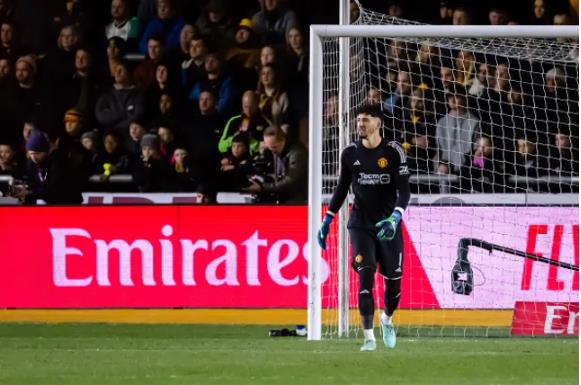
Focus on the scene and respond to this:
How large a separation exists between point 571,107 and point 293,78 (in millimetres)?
3599

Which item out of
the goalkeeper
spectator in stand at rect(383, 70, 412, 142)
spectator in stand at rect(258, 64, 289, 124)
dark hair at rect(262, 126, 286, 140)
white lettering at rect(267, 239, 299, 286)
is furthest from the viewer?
spectator in stand at rect(258, 64, 289, 124)

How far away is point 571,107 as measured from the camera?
53.3 feet

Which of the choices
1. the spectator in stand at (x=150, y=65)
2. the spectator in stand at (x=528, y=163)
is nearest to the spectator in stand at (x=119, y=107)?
the spectator in stand at (x=150, y=65)

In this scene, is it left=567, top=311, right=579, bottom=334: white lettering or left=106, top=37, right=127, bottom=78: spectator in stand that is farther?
left=106, top=37, right=127, bottom=78: spectator in stand

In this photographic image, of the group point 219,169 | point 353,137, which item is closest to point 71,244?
point 219,169

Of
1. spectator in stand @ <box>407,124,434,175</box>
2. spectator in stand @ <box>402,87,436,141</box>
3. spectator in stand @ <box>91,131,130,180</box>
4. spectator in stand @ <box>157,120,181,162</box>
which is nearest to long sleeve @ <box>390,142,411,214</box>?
spectator in stand @ <box>407,124,434,175</box>

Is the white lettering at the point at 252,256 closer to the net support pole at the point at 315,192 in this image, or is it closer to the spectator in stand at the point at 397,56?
the spectator in stand at the point at 397,56

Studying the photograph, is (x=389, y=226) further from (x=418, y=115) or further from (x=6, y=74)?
(x=6, y=74)

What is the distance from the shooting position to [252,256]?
15.7m

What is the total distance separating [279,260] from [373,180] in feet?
13.1

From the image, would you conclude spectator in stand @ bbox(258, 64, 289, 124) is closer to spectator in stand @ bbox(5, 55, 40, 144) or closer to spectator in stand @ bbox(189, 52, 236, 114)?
spectator in stand @ bbox(189, 52, 236, 114)

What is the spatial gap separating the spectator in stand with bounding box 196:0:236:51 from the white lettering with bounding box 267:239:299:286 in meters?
3.64

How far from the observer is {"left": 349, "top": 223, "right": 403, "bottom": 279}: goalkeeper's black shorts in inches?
468

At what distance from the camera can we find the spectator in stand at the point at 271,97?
17.6 m
